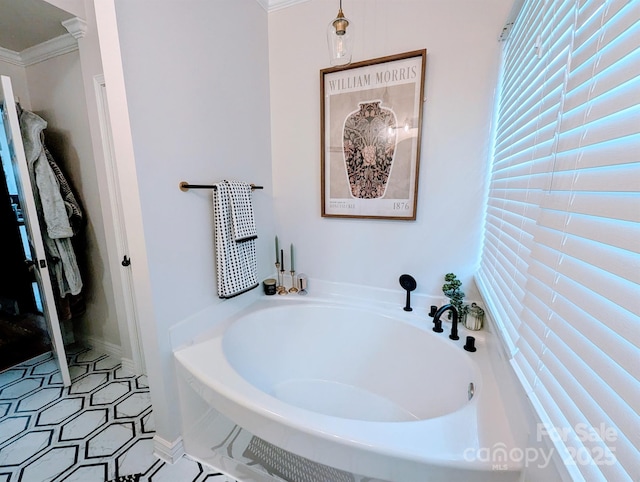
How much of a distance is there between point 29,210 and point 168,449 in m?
1.64

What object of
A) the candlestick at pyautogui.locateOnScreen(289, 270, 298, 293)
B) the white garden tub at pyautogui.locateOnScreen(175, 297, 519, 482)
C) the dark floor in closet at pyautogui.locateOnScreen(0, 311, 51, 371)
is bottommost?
the dark floor in closet at pyautogui.locateOnScreen(0, 311, 51, 371)

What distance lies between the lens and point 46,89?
1.91m

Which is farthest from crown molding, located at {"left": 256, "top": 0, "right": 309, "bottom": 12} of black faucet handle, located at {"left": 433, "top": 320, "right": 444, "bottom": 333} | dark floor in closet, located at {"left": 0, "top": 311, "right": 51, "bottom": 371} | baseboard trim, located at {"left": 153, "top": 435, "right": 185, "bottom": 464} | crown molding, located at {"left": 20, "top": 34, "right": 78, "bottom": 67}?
dark floor in closet, located at {"left": 0, "top": 311, "right": 51, "bottom": 371}

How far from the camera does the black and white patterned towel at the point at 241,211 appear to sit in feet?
4.96

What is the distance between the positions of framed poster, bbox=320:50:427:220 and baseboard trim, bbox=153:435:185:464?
155cm

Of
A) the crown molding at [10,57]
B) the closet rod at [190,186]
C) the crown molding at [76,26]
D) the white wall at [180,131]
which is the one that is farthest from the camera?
the crown molding at [10,57]

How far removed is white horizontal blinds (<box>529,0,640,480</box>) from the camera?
16.6 inches

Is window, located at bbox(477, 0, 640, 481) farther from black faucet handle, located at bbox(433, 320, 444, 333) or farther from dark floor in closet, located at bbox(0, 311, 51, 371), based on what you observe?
dark floor in closet, located at bbox(0, 311, 51, 371)

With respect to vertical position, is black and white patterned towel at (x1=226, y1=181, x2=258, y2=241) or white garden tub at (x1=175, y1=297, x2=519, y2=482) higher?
black and white patterned towel at (x1=226, y1=181, x2=258, y2=241)

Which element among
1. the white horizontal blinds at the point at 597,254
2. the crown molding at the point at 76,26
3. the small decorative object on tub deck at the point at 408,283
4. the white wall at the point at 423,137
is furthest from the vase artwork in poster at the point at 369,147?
the crown molding at the point at 76,26

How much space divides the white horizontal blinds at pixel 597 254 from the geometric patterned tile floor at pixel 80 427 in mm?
1505

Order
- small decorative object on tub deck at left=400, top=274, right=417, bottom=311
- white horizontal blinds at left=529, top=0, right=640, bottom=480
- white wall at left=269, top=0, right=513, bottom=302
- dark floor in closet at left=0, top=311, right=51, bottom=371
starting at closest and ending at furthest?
white horizontal blinds at left=529, top=0, right=640, bottom=480 < white wall at left=269, top=0, right=513, bottom=302 < small decorative object on tub deck at left=400, top=274, right=417, bottom=311 < dark floor in closet at left=0, top=311, right=51, bottom=371

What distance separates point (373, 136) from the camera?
1665mm

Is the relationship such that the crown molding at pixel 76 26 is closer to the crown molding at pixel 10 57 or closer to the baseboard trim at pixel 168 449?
the crown molding at pixel 10 57
